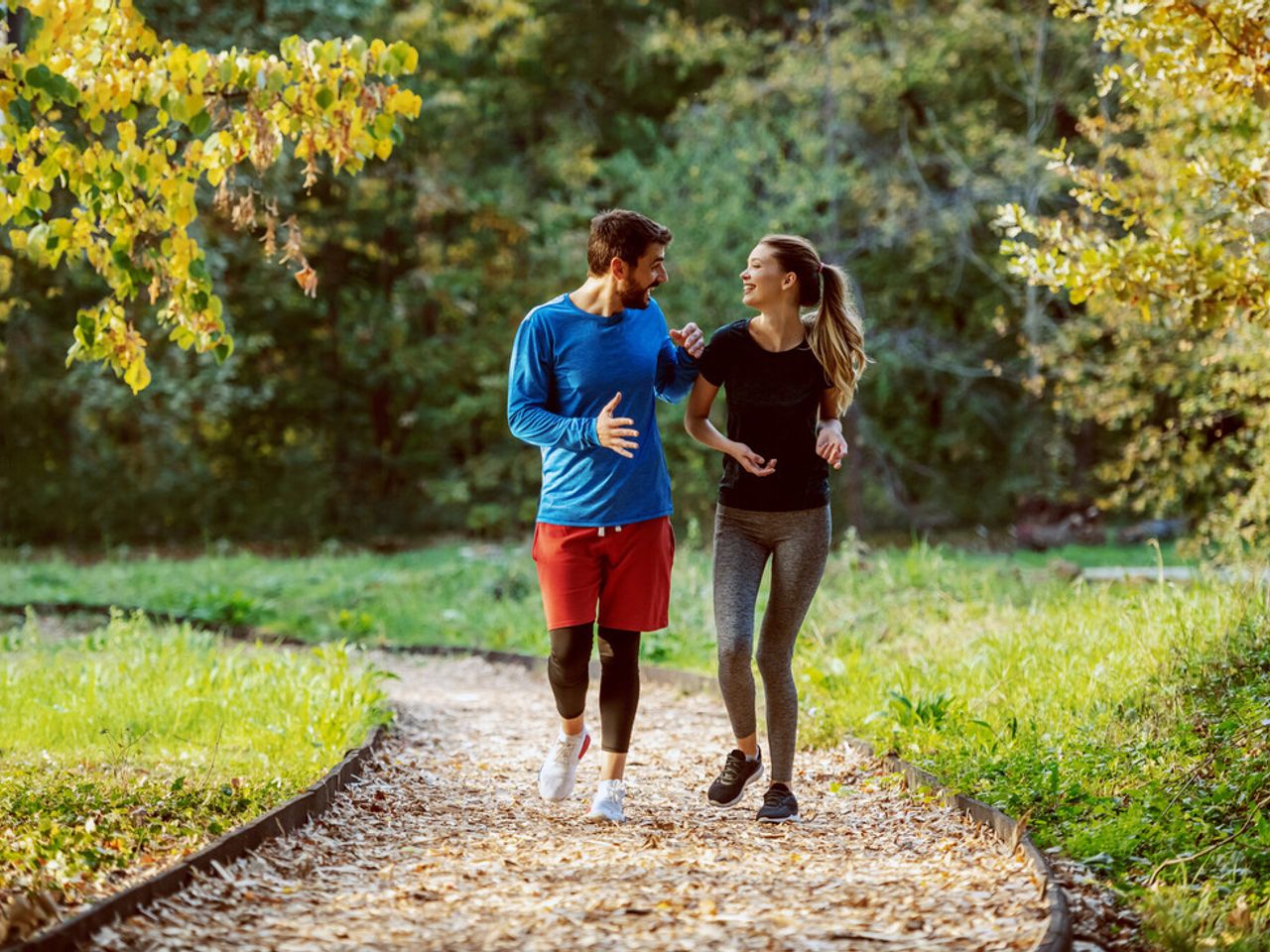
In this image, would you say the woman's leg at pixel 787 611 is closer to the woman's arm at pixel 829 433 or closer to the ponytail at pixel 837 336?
the woman's arm at pixel 829 433

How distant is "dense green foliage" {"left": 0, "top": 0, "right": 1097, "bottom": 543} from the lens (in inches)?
789

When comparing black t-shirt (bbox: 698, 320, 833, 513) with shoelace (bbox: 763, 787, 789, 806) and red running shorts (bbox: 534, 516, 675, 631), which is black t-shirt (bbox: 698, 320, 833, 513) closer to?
red running shorts (bbox: 534, 516, 675, 631)

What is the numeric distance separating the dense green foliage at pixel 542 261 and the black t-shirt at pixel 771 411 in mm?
13747

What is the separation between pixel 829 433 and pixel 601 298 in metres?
0.92

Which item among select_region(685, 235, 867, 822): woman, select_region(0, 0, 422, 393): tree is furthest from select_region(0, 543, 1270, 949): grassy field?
select_region(0, 0, 422, 393): tree

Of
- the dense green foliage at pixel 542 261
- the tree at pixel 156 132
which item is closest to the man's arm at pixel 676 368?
the tree at pixel 156 132

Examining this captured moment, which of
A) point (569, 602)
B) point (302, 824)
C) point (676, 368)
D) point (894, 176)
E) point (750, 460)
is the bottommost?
point (302, 824)

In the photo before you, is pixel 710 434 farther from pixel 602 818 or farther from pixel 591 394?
pixel 602 818

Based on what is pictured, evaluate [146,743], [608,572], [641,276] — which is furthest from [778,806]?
[146,743]

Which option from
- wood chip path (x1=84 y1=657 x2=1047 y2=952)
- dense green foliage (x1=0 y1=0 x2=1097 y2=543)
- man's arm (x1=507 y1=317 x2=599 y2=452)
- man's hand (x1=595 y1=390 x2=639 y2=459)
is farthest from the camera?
dense green foliage (x1=0 y1=0 x2=1097 y2=543)

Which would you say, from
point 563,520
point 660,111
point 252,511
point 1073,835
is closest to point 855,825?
point 1073,835

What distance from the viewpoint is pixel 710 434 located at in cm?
500

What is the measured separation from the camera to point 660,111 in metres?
25.5

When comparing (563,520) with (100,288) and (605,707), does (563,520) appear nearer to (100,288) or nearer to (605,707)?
(605,707)
